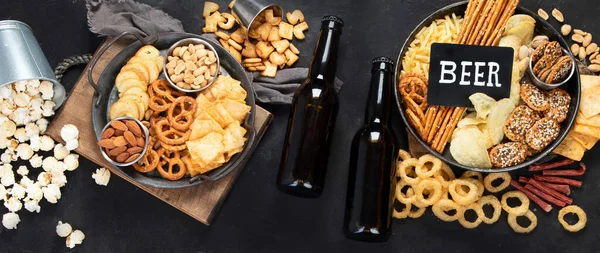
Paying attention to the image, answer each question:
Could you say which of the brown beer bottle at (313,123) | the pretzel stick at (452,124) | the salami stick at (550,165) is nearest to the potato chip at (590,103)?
the salami stick at (550,165)

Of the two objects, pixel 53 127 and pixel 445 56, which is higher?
pixel 445 56

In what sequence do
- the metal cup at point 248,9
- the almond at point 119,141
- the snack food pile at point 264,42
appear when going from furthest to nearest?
the snack food pile at point 264,42 → the metal cup at point 248,9 → the almond at point 119,141

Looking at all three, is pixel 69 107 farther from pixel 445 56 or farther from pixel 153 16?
pixel 445 56

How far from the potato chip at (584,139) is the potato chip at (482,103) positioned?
37cm

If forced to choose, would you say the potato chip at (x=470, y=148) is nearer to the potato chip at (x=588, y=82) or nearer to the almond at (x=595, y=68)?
the potato chip at (x=588, y=82)

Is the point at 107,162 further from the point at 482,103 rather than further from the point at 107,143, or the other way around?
the point at 482,103

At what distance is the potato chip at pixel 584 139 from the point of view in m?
2.44

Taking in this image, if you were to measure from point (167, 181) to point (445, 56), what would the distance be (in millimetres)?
1158

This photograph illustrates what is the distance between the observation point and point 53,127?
8.39 ft

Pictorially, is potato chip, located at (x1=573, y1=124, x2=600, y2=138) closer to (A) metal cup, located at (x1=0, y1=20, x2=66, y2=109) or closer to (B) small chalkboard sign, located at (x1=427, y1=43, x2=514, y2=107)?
(B) small chalkboard sign, located at (x1=427, y1=43, x2=514, y2=107)

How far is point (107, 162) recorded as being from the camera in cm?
252

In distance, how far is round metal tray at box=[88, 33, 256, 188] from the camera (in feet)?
7.98

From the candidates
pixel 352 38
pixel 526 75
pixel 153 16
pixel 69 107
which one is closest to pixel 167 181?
pixel 69 107

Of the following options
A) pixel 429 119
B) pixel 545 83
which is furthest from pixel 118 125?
pixel 545 83
